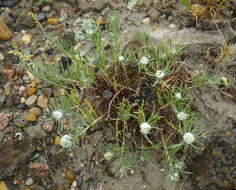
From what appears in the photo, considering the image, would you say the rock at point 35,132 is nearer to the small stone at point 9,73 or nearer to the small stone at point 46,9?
the small stone at point 9,73

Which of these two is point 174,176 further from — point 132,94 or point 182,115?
point 132,94

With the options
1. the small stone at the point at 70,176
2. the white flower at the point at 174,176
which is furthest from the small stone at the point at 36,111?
the white flower at the point at 174,176

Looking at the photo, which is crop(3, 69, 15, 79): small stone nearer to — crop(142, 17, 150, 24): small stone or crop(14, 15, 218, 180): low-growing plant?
crop(14, 15, 218, 180): low-growing plant

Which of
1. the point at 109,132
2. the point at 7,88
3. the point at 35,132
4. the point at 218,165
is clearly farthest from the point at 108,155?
the point at 7,88

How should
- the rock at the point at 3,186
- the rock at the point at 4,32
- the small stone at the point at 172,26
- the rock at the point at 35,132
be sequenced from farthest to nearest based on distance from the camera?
the rock at the point at 4,32, the small stone at the point at 172,26, the rock at the point at 35,132, the rock at the point at 3,186

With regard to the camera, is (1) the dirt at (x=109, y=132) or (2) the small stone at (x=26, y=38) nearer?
(1) the dirt at (x=109, y=132)

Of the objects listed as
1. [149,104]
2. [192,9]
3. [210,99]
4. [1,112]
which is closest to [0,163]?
[1,112]

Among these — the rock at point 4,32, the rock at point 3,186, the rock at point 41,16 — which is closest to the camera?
the rock at point 3,186

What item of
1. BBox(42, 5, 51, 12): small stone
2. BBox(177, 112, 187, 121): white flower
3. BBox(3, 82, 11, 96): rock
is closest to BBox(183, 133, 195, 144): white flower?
BBox(177, 112, 187, 121): white flower
